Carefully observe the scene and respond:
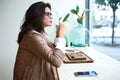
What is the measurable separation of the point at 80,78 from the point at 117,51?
1.36 meters

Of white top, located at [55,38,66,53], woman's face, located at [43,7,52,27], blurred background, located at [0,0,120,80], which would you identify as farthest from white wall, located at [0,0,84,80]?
white top, located at [55,38,66,53]

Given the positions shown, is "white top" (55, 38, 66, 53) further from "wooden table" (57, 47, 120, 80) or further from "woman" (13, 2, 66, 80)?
"wooden table" (57, 47, 120, 80)

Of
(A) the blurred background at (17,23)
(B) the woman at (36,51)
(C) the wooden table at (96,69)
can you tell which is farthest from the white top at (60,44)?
(A) the blurred background at (17,23)

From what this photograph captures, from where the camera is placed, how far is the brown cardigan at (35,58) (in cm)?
155

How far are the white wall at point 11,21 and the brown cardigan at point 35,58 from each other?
1.22m

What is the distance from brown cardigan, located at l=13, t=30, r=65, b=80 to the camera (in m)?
1.55

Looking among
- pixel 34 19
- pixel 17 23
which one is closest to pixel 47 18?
pixel 34 19

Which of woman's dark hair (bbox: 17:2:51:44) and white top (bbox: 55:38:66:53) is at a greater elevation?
woman's dark hair (bbox: 17:2:51:44)

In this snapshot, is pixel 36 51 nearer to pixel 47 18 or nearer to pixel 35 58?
pixel 35 58

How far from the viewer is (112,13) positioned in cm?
265

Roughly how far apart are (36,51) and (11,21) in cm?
139

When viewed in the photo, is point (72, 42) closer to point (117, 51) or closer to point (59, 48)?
Answer: point (117, 51)

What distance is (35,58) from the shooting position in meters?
1.63

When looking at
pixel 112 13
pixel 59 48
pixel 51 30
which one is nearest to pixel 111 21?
pixel 112 13
